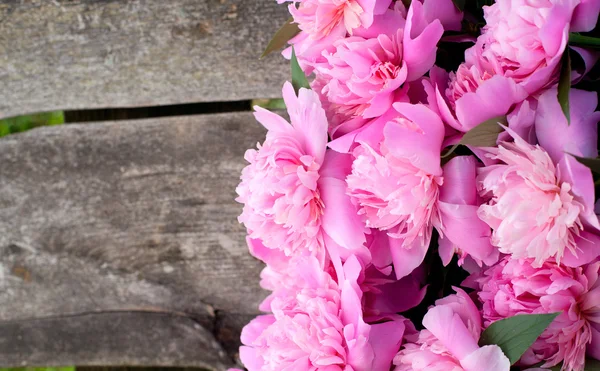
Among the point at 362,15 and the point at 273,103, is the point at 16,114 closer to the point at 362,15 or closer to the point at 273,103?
the point at 273,103

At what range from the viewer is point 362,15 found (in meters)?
0.42

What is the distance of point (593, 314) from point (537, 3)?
20 cm

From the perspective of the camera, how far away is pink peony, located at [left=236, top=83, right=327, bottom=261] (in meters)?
0.43

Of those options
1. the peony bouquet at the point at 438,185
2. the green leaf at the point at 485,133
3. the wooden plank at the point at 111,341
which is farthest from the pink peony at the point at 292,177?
the wooden plank at the point at 111,341

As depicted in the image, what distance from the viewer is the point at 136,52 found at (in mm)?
808

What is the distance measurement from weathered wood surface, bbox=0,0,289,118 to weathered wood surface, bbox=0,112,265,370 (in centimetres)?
5

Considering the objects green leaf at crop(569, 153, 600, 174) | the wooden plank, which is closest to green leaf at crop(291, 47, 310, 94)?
green leaf at crop(569, 153, 600, 174)

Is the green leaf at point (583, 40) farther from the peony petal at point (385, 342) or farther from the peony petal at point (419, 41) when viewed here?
the peony petal at point (385, 342)

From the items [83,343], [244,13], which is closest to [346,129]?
[244,13]

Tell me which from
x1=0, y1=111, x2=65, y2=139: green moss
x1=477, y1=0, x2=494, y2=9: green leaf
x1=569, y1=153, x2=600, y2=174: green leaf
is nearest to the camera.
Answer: x1=569, y1=153, x2=600, y2=174: green leaf

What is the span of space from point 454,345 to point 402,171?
0.39ft

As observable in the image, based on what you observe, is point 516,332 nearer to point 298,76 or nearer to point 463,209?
point 463,209

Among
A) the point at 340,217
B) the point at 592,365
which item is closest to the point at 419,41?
the point at 340,217

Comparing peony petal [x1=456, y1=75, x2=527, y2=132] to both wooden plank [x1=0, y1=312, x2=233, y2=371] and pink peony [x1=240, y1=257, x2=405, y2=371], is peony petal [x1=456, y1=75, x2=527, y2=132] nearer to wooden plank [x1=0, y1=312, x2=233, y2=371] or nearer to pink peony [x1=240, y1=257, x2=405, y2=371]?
pink peony [x1=240, y1=257, x2=405, y2=371]
